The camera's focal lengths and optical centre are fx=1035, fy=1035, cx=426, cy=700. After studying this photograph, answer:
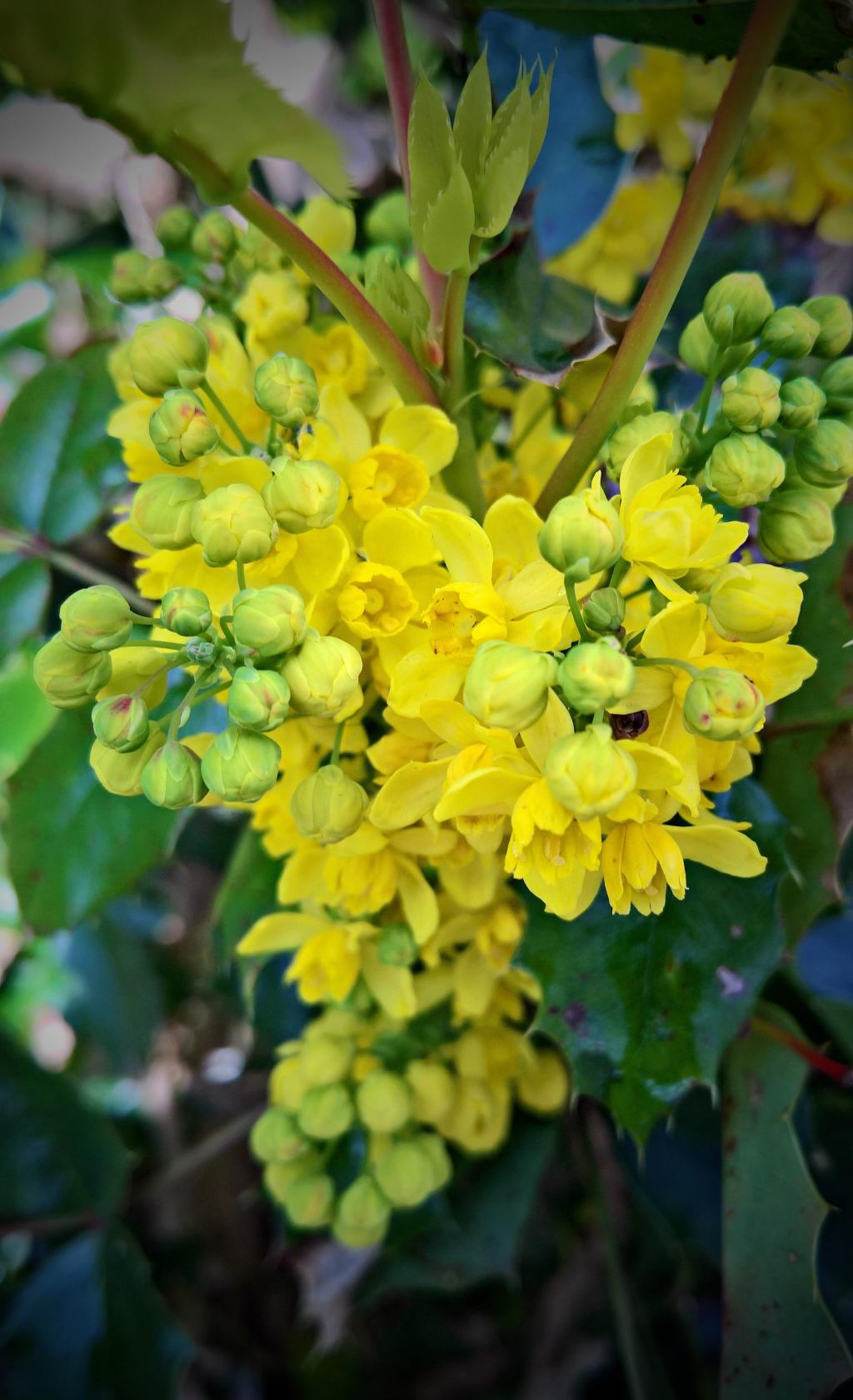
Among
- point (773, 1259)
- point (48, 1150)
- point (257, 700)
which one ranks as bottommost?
point (48, 1150)


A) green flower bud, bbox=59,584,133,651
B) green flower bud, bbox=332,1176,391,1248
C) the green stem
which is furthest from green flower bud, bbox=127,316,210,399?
green flower bud, bbox=332,1176,391,1248

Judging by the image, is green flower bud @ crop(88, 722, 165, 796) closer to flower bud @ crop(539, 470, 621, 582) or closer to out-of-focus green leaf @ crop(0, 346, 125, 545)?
flower bud @ crop(539, 470, 621, 582)

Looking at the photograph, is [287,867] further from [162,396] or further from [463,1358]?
[463,1358]

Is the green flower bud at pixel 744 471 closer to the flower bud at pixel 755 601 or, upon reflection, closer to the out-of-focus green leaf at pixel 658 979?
the flower bud at pixel 755 601

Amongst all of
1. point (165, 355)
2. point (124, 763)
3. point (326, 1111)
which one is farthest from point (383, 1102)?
point (165, 355)

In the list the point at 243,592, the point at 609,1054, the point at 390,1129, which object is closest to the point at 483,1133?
the point at 390,1129

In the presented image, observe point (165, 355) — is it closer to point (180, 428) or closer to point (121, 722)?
point (180, 428)

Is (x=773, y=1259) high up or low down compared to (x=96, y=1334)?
up
